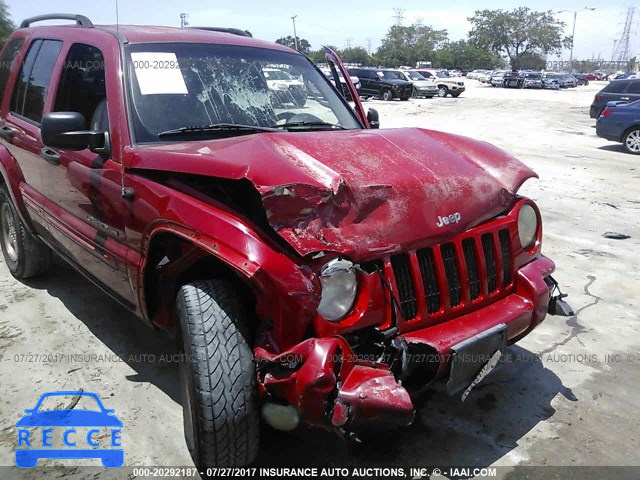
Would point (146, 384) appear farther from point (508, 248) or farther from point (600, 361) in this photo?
point (600, 361)

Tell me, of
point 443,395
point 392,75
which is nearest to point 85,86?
point 443,395

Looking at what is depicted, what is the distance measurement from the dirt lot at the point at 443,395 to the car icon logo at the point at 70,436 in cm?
5

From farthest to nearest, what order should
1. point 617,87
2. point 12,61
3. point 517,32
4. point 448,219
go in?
point 517,32 < point 617,87 < point 12,61 < point 448,219

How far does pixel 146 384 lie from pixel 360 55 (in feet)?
338

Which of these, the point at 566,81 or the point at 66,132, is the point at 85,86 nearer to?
the point at 66,132

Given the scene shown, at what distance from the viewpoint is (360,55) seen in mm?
100250

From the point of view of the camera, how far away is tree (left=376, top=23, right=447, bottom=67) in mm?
104250

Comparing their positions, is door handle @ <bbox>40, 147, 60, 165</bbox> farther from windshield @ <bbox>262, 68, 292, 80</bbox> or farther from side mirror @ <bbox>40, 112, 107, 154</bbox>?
windshield @ <bbox>262, 68, 292, 80</bbox>

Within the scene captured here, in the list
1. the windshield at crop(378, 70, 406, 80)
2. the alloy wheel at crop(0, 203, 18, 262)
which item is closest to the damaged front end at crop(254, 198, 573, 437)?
the alloy wheel at crop(0, 203, 18, 262)

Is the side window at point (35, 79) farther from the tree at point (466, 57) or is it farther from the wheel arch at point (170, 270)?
the tree at point (466, 57)

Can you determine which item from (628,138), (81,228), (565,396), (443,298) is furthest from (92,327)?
(628,138)

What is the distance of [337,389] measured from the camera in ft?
6.79

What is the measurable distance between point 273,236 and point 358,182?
0.44 meters

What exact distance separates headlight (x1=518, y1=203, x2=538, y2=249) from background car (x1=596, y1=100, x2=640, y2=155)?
38.3ft
